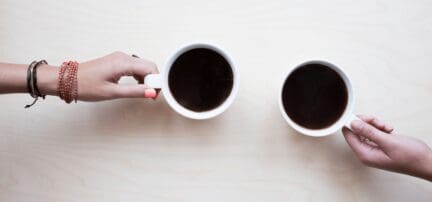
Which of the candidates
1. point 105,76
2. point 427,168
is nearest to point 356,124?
point 427,168

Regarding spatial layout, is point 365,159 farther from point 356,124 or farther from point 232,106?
point 232,106

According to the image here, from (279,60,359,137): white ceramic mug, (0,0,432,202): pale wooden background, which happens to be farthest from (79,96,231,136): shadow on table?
(279,60,359,137): white ceramic mug

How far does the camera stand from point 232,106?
0.65 meters

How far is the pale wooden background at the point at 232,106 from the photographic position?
647mm

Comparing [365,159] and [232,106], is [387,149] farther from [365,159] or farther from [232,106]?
[232,106]

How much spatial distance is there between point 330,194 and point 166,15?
1.34 ft

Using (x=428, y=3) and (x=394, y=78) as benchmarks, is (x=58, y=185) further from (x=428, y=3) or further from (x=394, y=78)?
(x=428, y=3)

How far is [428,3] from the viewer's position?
2.15ft

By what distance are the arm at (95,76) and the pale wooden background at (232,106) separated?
66mm

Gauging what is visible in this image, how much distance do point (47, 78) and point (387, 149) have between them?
1.73 feet

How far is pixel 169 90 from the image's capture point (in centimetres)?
58

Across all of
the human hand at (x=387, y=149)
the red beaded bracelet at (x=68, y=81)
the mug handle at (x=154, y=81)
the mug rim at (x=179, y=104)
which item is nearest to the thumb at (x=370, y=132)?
the human hand at (x=387, y=149)

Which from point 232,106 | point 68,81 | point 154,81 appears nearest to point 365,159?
point 232,106

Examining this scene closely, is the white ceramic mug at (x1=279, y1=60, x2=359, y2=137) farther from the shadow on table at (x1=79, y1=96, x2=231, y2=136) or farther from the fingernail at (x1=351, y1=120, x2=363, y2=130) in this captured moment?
the shadow on table at (x1=79, y1=96, x2=231, y2=136)
